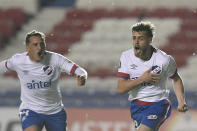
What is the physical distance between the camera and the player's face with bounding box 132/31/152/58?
5.46 meters

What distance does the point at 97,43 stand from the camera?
1343cm

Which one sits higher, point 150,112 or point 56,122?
point 150,112

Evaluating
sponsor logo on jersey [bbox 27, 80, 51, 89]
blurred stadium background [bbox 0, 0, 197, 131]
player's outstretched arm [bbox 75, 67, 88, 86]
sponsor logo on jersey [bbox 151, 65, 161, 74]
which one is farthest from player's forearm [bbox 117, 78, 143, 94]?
blurred stadium background [bbox 0, 0, 197, 131]

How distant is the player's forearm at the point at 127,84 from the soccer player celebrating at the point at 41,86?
0.69 metres

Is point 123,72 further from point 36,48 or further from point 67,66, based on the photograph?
point 36,48

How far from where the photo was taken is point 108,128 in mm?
8828

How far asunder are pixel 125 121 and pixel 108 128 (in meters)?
0.27

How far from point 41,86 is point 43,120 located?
1.19 feet

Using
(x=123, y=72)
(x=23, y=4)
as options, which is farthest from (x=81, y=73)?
(x=23, y=4)

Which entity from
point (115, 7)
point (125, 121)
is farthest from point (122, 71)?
point (115, 7)

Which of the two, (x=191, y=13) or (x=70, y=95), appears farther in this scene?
(x=191, y=13)

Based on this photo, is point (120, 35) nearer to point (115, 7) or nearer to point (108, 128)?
point (115, 7)

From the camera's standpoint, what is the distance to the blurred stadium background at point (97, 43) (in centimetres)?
892

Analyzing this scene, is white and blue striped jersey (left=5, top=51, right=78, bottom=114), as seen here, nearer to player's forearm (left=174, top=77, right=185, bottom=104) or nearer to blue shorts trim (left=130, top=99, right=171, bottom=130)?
blue shorts trim (left=130, top=99, right=171, bottom=130)
